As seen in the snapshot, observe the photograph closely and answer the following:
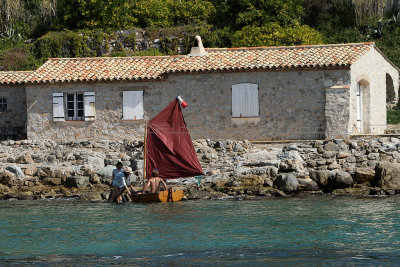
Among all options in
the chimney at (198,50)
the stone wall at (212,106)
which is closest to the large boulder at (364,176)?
the stone wall at (212,106)

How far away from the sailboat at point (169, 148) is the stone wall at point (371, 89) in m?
8.12

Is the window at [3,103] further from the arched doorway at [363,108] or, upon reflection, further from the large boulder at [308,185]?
the arched doorway at [363,108]

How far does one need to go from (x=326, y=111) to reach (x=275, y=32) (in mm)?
9745

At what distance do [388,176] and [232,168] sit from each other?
17.9ft

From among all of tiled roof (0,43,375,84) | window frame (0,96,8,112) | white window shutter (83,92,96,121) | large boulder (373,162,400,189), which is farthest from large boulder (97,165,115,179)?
large boulder (373,162,400,189)

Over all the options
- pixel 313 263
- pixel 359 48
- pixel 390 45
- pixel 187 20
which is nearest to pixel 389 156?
pixel 359 48

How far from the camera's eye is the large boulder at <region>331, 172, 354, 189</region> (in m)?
22.1

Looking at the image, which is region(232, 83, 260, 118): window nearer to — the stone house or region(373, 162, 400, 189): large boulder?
the stone house

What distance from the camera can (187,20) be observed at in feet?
136

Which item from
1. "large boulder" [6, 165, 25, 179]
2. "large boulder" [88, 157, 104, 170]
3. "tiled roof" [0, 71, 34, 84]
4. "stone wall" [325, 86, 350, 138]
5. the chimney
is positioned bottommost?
"large boulder" [6, 165, 25, 179]

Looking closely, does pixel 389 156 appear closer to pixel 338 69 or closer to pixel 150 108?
pixel 338 69

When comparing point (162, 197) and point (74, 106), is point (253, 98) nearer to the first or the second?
point (74, 106)

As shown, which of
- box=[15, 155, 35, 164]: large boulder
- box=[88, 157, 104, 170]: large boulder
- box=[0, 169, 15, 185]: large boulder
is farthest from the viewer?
box=[15, 155, 35, 164]: large boulder

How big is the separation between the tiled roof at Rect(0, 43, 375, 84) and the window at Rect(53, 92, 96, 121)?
0.81 metres
